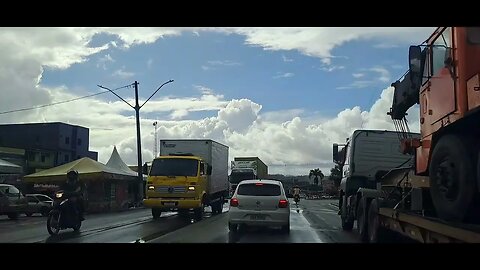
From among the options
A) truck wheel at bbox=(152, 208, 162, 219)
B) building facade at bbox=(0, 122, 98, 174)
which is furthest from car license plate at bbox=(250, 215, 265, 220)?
building facade at bbox=(0, 122, 98, 174)

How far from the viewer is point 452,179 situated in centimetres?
764

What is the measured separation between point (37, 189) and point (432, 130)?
30.9 meters

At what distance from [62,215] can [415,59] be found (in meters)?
10.6

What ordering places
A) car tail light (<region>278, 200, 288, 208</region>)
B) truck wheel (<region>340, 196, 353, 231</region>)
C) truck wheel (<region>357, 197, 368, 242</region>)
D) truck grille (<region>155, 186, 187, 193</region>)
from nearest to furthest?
truck wheel (<region>357, 197, 368, 242</region>) → car tail light (<region>278, 200, 288, 208</region>) → truck wheel (<region>340, 196, 353, 231</region>) → truck grille (<region>155, 186, 187, 193</region>)

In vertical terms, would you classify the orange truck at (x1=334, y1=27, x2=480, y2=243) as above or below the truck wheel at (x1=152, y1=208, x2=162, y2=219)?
above

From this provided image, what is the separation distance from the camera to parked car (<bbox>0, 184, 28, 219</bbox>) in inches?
984

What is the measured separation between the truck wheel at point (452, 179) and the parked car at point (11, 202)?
21.2 meters

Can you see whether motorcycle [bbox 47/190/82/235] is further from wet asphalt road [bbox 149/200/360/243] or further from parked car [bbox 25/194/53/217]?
parked car [bbox 25/194/53/217]

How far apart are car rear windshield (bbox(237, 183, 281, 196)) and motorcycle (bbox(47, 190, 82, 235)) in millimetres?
4643

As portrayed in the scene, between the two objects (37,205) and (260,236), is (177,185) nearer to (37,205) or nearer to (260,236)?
(260,236)

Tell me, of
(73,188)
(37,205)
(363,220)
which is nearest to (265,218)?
(363,220)
